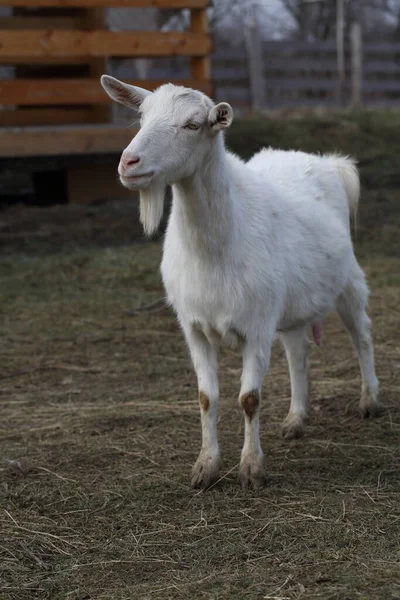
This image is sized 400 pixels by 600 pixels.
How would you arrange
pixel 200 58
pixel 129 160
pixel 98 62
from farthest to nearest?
pixel 98 62 → pixel 200 58 → pixel 129 160

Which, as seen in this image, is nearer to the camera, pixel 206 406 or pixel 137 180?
pixel 137 180

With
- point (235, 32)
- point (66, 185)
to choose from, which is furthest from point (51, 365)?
point (235, 32)

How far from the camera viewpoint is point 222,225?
416cm

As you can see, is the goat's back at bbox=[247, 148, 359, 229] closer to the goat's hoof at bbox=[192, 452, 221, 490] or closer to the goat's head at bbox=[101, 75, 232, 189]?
the goat's head at bbox=[101, 75, 232, 189]

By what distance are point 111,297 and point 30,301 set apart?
593 millimetres

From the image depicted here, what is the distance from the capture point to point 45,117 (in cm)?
1122

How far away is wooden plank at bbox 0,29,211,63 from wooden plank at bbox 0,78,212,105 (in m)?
0.27

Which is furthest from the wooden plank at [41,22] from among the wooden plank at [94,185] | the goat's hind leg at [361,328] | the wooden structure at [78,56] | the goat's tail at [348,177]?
the goat's hind leg at [361,328]

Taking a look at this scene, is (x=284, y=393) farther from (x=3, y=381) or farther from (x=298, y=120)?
(x=298, y=120)

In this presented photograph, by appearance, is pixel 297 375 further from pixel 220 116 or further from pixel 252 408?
pixel 220 116

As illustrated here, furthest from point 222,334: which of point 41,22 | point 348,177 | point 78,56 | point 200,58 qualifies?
point 41,22

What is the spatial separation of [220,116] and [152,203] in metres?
0.42

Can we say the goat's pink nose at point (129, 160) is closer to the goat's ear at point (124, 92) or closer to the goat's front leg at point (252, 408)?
the goat's ear at point (124, 92)

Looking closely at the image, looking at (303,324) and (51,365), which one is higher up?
(303,324)
